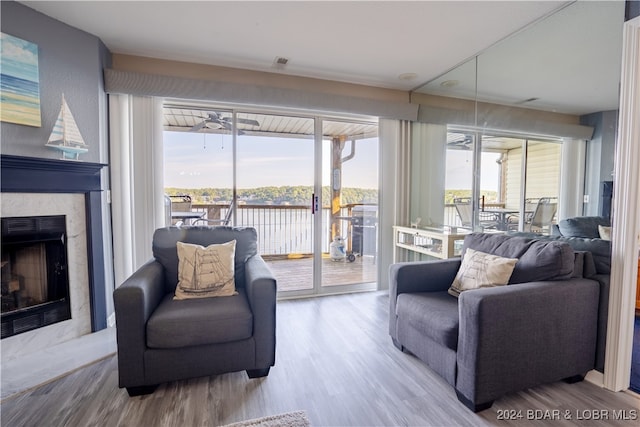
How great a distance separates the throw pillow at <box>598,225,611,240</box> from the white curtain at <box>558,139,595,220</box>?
0.53ft

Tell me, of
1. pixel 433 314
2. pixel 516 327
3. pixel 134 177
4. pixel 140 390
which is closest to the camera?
pixel 516 327

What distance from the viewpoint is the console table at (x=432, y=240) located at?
9.71ft

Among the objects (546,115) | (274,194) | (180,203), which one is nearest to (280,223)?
(274,194)

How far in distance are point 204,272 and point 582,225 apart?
2.57 metres

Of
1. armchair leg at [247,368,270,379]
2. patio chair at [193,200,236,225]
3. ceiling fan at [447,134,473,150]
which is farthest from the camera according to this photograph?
patio chair at [193,200,236,225]

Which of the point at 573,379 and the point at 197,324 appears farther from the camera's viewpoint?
the point at 573,379

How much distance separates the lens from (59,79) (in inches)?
92.0

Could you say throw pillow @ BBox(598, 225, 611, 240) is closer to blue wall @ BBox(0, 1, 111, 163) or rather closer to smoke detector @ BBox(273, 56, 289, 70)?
smoke detector @ BBox(273, 56, 289, 70)

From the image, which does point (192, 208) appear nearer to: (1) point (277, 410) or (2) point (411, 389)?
(1) point (277, 410)

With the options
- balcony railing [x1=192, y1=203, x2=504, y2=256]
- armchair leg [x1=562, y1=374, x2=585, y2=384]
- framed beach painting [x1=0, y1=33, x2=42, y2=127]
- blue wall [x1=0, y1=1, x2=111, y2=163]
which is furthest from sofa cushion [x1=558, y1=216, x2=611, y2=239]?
framed beach painting [x1=0, y1=33, x2=42, y2=127]

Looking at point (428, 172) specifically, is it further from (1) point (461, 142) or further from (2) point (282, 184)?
(2) point (282, 184)

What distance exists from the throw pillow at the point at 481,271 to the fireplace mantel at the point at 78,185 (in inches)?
111

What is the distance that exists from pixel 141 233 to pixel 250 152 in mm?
1320

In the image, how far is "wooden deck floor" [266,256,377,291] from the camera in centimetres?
367
